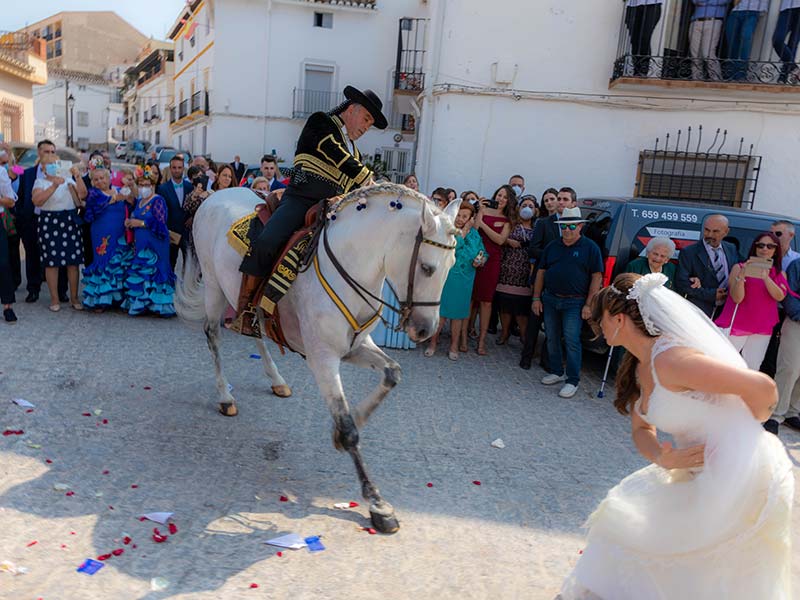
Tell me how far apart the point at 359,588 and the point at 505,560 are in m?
0.88

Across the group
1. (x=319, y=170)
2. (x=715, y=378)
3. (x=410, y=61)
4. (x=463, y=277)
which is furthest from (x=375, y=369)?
(x=410, y=61)

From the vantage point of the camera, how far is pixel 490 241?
7684 mm

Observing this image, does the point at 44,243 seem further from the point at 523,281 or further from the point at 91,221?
the point at 523,281

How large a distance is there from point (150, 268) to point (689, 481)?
7.16 m

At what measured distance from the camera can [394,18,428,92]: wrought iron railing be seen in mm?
18000

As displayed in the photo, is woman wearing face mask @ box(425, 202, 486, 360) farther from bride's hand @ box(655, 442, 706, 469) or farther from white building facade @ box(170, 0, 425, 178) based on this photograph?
white building facade @ box(170, 0, 425, 178)

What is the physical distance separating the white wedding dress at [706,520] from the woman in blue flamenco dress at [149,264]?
22.1 feet

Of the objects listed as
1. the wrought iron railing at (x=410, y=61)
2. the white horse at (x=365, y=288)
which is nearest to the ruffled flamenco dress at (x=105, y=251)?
the white horse at (x=365, y=288)

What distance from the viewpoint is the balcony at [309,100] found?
80.9ft

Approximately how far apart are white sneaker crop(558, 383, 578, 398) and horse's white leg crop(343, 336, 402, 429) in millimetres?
2887

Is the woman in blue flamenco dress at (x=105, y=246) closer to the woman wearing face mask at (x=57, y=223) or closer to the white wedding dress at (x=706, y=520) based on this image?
A: the woman wearing face mask at (x=57, y=223)

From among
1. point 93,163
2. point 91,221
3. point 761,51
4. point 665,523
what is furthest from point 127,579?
point 761,51

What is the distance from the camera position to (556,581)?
331 centimetres

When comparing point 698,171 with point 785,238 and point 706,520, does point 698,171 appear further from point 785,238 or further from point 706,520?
point 706,520
